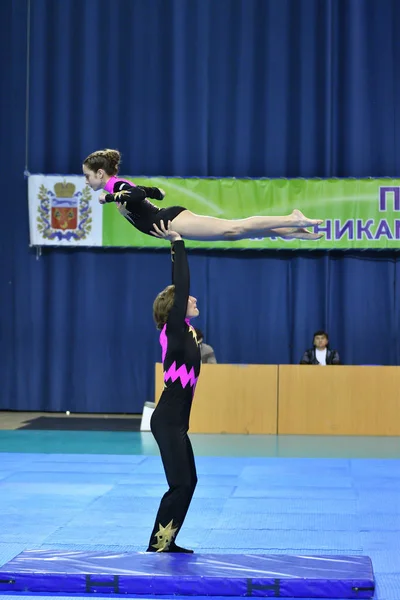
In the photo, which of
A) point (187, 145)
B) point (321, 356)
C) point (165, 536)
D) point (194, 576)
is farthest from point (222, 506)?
point (187, 145)

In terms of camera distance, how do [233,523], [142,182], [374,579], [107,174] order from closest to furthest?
1. [374,579]
2. [107,174]
3. [233,523]
4. [142,182]

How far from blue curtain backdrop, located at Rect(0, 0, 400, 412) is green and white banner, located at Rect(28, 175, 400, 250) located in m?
0.48

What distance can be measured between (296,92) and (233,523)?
9.30 meters

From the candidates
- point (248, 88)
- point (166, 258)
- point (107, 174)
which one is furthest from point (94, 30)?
point (107, 174)

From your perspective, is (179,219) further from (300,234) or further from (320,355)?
(320,355)

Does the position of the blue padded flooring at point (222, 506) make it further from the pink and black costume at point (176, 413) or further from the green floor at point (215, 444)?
the pink and black costume at point (176, 413)

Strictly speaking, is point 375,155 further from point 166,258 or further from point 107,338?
point 107,338

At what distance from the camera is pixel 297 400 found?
12.4 m

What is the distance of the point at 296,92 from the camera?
48.1ft

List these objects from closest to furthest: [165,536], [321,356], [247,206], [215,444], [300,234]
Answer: [165,536] → [300,234] → [215,444] → [321,356] → [247,206]

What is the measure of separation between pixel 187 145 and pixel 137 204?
30.7ft

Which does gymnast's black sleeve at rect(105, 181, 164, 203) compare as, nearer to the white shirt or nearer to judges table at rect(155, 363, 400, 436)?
judges table at rect(155, 363, 400, 436)

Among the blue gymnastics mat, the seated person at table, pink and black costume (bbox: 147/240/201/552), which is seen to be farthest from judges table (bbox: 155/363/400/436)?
the blue gymnastics mat

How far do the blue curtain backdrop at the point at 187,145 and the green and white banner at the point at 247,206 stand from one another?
48 centimetres
